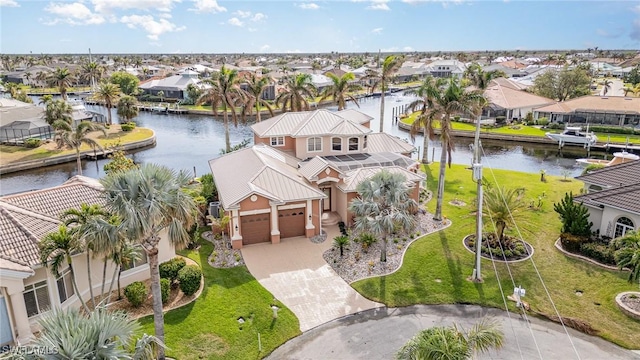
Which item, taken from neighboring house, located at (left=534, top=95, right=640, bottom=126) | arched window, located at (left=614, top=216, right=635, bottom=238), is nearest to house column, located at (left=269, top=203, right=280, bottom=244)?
arched window, located at (left=614, top=216, right=635, bottom=238)

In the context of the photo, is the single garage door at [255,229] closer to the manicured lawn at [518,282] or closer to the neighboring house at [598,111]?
the manicured lawn at [518,282]

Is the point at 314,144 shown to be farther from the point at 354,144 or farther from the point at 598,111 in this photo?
the point at 598,111

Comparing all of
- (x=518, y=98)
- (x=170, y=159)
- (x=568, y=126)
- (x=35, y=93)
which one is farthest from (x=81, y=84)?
(x=568, y=126)

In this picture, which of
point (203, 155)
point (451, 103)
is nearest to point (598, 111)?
point (451, 103)

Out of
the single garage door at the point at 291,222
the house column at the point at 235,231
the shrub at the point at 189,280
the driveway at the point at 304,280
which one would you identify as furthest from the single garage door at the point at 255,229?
the shrub at the point at 189,280

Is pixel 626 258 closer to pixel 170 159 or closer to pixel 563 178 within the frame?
pixel 563 178

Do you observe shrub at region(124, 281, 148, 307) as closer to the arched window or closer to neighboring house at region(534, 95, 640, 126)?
the arched window
